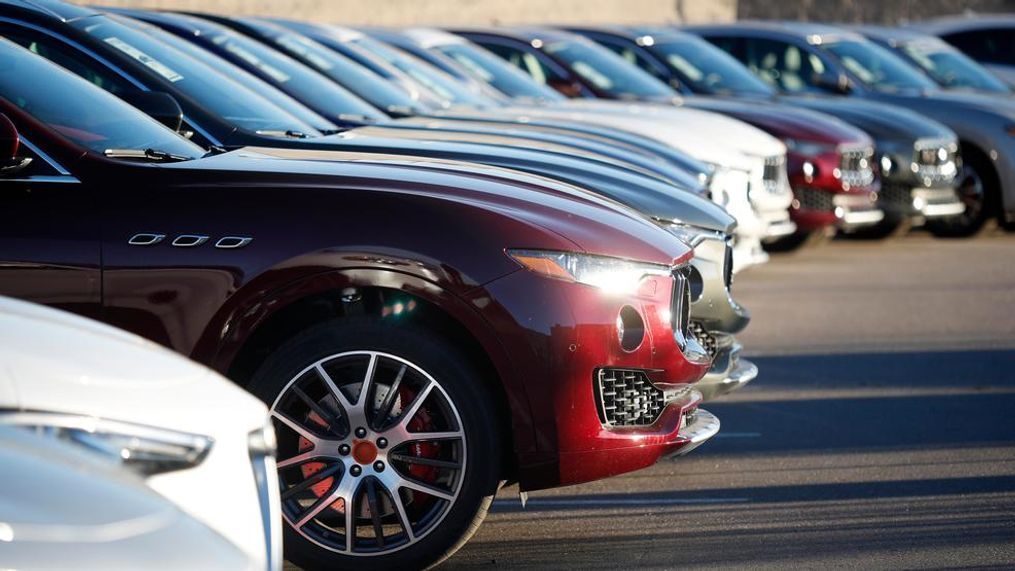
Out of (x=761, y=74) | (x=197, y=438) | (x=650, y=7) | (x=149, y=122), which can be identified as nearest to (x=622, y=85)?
(x=761, y=74)

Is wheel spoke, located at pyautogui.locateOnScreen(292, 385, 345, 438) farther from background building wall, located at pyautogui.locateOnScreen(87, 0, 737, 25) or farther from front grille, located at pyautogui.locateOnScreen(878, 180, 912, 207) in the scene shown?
background building wall, located at pyautogui.locateOnScreen(87, 0, 737, 25)

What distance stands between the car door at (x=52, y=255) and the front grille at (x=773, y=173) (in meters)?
7.52

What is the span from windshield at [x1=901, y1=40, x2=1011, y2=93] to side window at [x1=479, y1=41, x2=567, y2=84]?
19.1ft

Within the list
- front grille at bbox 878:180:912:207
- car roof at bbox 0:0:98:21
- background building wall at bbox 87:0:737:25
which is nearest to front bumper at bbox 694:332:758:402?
car roof at bbox 0:0:98:21

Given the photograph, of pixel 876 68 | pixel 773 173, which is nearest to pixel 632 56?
pixel 876 68

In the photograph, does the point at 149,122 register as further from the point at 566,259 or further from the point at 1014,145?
the point at 1014,145

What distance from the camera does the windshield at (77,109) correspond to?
5.57 m

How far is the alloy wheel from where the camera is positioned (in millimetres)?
5016

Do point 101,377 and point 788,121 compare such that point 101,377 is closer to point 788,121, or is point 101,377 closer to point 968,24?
point 788,121

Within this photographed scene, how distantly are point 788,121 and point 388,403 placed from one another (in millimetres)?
9190

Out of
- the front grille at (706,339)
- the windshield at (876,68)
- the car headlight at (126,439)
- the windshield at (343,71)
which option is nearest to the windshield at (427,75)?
the windshield at (343,71)

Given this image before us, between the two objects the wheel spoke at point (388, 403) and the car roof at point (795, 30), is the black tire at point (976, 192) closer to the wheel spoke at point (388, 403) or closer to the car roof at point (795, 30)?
the car roof at point (795, 30)

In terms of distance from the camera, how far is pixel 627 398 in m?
5.20

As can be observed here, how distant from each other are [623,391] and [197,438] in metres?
1.98
